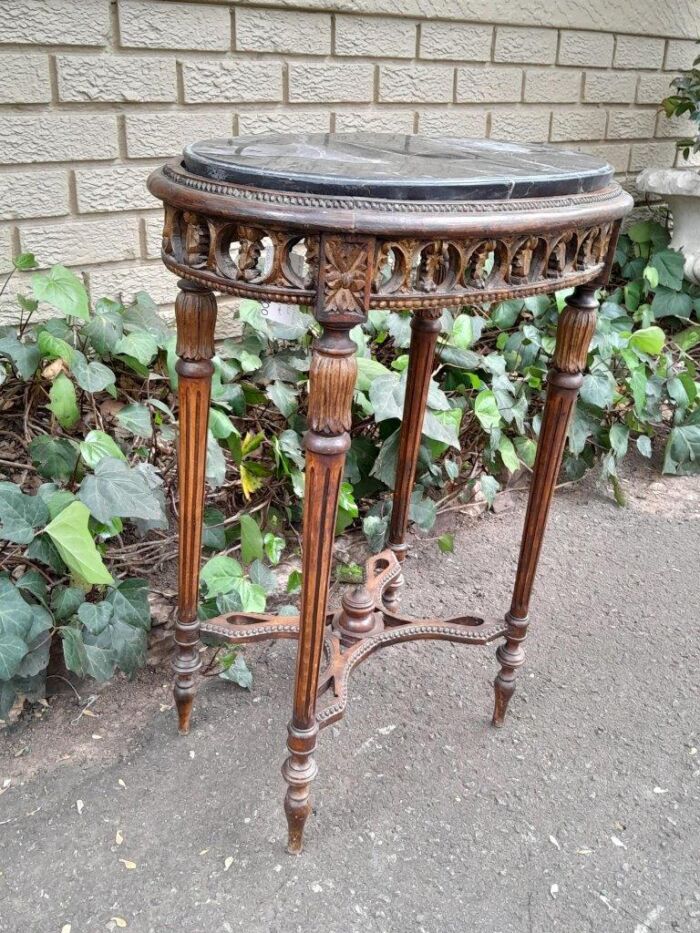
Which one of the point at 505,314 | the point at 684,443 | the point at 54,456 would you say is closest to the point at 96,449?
the point at 54,456

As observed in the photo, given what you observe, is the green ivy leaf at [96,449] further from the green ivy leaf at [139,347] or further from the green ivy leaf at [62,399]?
the green ivy leaf at [139,347]

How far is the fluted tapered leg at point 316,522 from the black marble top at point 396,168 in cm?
19

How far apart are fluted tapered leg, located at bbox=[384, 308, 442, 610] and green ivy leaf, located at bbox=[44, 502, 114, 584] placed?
0.73m

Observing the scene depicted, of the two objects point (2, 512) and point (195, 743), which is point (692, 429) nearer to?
point (195, 743)

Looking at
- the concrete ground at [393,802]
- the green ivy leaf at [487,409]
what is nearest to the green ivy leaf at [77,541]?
the concrete ground at [393,802]

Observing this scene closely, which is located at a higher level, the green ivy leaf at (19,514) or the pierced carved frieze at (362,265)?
the pierced carved frieze at (362,265)

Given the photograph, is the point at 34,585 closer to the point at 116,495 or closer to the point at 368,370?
the point at 116,495

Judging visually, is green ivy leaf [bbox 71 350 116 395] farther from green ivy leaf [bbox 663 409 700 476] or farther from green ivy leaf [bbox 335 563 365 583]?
green ivy leaf [bbox 663 409 700 476]

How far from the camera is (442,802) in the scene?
1.63m

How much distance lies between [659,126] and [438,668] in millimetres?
3264

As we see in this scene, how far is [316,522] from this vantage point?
1.25 m

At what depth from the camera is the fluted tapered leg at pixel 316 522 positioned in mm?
1151

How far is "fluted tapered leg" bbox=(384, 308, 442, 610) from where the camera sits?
1.82m

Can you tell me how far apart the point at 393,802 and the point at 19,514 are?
35.3 inches
